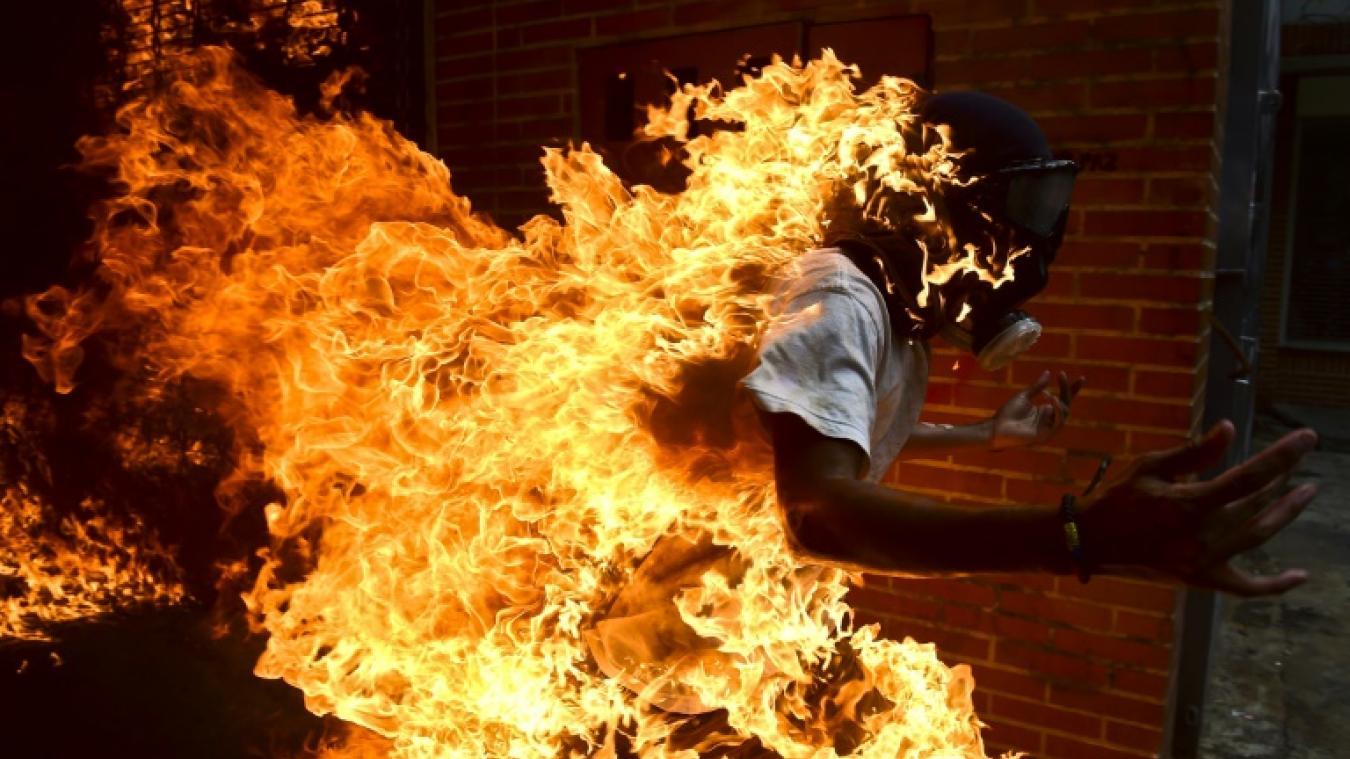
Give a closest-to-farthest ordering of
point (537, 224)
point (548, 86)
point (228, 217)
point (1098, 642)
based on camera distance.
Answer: point (1098, 642) → point (537, 224) → point (548, 86) → point (228, 217)

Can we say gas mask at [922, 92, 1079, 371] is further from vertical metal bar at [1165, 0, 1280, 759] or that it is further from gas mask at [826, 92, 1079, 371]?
vertical metal bar at [1165, 0, 1280, 759]

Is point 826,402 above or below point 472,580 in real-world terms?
above

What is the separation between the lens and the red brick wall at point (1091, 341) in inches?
136

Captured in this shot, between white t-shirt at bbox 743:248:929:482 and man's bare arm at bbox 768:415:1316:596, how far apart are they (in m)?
0.05

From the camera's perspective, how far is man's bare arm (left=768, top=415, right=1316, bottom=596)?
147cm

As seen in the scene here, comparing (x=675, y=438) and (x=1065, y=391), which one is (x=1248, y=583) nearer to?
(x=675, y=438)

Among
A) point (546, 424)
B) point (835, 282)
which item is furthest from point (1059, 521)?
point (546, 424)

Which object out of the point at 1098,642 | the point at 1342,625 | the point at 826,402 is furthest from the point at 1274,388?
the point at 826,402

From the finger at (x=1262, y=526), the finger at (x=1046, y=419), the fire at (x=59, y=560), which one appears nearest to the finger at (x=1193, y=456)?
the finger at (x=1262, y=526)

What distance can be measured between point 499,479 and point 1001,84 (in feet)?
8.36

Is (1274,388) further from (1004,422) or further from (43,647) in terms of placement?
(43,647)

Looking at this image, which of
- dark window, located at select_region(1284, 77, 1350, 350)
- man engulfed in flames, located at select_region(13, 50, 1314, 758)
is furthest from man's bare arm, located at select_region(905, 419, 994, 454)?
dark window, located at select_region(1284, 77, 1350, 350)

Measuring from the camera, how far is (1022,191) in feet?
7.99

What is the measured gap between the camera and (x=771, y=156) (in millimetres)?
3420
